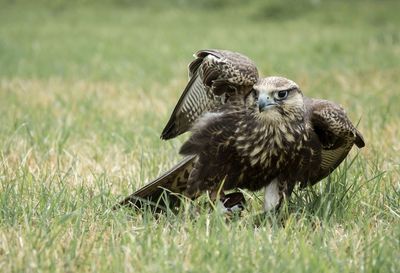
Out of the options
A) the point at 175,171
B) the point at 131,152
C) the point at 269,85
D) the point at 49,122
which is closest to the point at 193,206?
the point at 175,171

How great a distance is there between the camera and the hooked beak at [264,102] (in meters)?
3.86

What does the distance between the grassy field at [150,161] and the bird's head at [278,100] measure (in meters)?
0.47

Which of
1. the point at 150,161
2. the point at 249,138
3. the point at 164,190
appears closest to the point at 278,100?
the point at 249,138

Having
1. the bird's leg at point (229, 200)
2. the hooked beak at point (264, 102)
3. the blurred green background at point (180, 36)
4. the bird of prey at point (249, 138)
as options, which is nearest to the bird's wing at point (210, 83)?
the bird of prey at point (249, 138)

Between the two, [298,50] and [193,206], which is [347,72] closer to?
[298,50]

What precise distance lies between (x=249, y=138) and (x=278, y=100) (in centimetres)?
25

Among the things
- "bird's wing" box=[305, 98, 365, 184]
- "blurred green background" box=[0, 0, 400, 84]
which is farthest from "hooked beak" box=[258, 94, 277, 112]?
"blurred green background" box=[0, 0, 400, 84]

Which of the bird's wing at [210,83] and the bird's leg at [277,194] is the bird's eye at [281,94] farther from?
the bird's leg at [277,194]

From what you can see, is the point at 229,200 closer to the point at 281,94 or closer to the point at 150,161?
the point at 281,94

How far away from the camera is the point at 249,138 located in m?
4.00

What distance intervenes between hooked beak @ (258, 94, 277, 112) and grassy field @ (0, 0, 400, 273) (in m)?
0.55

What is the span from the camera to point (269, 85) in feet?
12.8

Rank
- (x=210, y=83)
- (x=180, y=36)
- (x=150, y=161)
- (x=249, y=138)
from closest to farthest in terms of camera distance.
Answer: (x=249, y=138) → (x=210, y=83) → (x=150, y=161) → (x=180, y=36)

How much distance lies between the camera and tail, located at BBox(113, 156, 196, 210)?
4.09 meters
